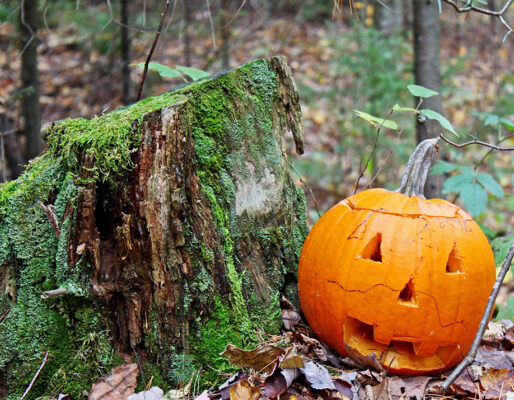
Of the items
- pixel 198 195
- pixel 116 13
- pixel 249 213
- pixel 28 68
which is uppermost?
pixel 116 13

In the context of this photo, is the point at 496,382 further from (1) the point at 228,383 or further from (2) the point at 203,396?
(2) the point at 203,396

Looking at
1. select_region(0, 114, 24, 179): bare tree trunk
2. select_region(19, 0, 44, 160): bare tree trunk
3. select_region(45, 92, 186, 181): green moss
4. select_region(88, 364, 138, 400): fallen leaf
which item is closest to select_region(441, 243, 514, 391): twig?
select_region(88, 364, 138, 400): fallen leaf

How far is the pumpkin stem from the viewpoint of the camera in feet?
8.09

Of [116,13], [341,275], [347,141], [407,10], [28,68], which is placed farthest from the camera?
[407,10]

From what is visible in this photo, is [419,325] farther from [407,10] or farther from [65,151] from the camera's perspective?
[407,10]

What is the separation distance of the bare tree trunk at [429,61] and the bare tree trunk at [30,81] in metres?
Answer: 3.71

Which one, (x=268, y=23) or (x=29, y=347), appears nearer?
(x=29, y=347)

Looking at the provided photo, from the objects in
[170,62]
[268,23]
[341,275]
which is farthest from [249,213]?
[268,23]

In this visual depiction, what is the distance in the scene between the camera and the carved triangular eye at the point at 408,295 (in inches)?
85.1

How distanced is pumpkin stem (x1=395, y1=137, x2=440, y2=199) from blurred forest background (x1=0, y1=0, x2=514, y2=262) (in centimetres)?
55

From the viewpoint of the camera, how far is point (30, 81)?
4.61 metres

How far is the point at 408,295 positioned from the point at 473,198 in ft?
4.31

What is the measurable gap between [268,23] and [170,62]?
4.15 m

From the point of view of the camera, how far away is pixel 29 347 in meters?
2.15
